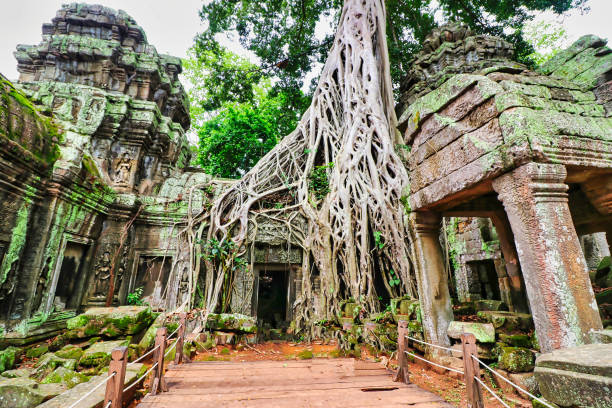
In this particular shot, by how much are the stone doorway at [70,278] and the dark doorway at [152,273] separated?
1093 millimetres

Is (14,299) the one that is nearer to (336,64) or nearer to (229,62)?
(336,64)

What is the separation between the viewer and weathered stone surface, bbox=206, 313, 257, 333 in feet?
15.1

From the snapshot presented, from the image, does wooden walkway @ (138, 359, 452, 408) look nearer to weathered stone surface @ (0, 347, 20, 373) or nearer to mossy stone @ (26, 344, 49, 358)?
weathered stone surface @ (0, 347, 20, 373)

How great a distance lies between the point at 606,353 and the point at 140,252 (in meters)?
7.51

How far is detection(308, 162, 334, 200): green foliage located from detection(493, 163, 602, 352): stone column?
444 cm

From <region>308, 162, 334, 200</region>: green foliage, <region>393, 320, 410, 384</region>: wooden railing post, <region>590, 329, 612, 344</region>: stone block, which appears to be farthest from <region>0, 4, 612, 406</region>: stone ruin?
<region>308, 162, 334, 200</region>: green foliage

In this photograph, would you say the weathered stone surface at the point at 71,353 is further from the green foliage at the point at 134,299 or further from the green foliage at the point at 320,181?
the green foliage at the point at 320,181

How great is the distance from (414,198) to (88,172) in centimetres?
613

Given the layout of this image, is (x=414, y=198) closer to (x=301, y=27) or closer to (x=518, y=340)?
(x=518, y=340)

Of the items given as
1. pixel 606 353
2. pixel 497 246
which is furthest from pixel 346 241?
pixel 606 353

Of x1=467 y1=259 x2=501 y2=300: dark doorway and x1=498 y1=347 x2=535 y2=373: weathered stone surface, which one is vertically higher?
x1=467 y1=259 x2=501 y2=300: dark doorway

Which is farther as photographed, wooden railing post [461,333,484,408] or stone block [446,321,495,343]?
stone block [446,321,495,343]

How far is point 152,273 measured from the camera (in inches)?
264

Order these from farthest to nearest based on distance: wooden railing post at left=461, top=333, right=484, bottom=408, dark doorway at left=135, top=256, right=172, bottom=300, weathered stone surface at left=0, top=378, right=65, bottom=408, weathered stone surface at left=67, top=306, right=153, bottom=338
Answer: dark doorway at left=135, top=256, right=172, bottom=300
weathered stone surface at left=67, top=306, right=153, bottom=338
weathered stone surface at left=0, top=378, right=65, bottom=408
wooden railing post at left=461, top=333, right=484, bottom=408
